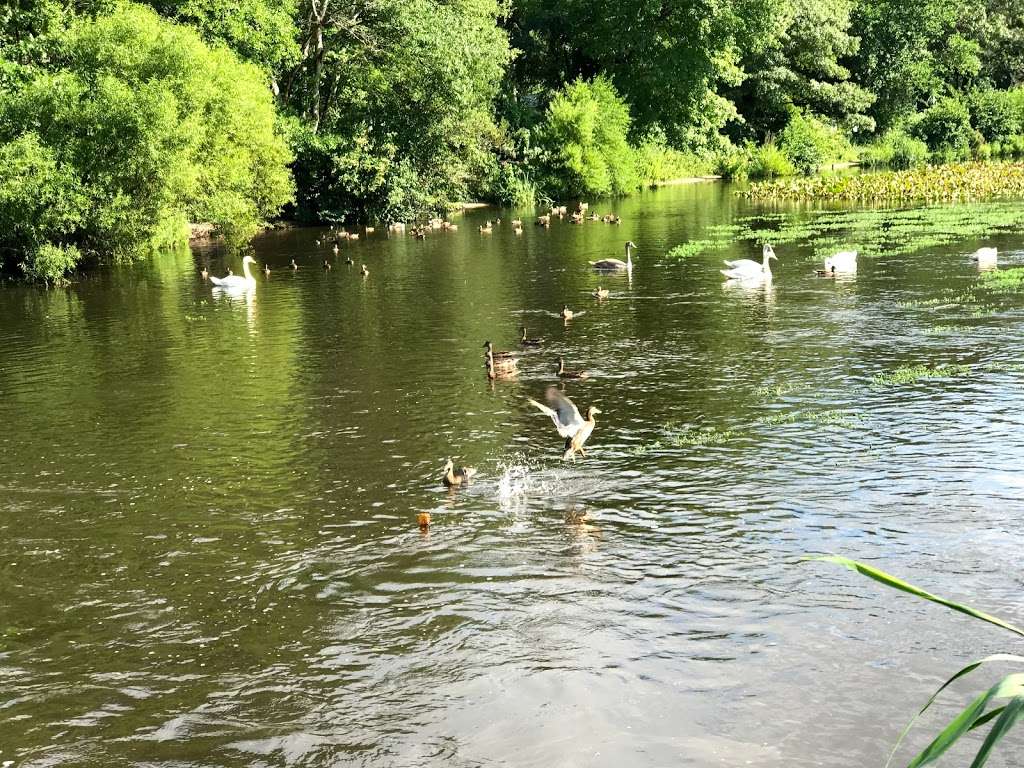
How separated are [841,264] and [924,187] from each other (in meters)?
25.3

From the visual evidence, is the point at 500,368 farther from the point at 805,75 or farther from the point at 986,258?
the point at 805,75

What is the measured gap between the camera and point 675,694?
8398mm

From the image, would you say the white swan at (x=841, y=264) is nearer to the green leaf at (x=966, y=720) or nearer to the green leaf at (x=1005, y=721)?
the green leaf at (x=966, y=720)

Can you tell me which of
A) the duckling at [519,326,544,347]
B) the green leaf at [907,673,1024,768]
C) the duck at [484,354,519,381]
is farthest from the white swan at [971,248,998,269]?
the green leaf at [907,673,1024,768]

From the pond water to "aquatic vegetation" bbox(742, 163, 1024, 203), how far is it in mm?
28088

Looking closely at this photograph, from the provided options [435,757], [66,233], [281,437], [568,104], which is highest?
[568,104]

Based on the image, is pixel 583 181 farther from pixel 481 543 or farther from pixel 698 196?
pixel 481 543

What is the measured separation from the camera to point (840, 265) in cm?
2809

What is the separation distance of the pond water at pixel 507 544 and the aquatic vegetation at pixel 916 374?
0.70 ft

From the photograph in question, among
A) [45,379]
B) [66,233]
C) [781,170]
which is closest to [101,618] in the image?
[45,379]

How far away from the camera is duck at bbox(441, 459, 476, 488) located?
13047 millimetres

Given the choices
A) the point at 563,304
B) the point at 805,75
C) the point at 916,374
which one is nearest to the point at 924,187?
the point at 563,304

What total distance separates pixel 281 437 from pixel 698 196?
46.3 meters

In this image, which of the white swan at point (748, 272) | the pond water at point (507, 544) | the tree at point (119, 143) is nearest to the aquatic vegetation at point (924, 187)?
the white swan at point (748, 272)
